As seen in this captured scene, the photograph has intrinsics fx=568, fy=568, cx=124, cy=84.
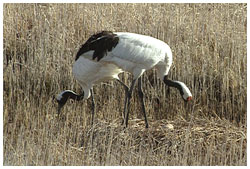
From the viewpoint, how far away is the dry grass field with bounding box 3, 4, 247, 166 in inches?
203

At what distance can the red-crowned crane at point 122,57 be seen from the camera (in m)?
5.35

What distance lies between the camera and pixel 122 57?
17.6 ft

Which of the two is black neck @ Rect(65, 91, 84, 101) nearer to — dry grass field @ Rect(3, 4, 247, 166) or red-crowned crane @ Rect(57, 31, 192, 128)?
dry grass field @ Rect(3, 4, 247, 166)

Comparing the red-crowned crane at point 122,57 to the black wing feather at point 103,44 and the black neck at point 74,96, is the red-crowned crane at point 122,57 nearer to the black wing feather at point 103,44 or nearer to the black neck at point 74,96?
the black wing feather at point 103,44

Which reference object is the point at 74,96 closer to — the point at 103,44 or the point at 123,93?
the point at 123,93

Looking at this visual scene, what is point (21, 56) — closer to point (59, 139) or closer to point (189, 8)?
point (59, 139)

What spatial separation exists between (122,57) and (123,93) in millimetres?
922

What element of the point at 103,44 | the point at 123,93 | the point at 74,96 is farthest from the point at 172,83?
the point at 74,96

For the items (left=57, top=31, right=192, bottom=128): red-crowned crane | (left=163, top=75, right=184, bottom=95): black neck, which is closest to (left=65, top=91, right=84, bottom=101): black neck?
(left=57, top=31, right=192, bottom=128): red-crowned crane

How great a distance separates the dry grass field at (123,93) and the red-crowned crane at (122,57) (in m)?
0.33

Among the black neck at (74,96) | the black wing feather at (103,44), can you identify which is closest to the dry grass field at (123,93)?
the black neck at (74,96)

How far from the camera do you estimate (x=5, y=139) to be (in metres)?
5.42

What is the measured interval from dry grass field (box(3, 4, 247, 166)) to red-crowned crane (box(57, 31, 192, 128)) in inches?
13.1

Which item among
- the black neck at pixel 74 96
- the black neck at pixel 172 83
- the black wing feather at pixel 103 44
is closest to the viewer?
the black wing feather at pixel 103 44
